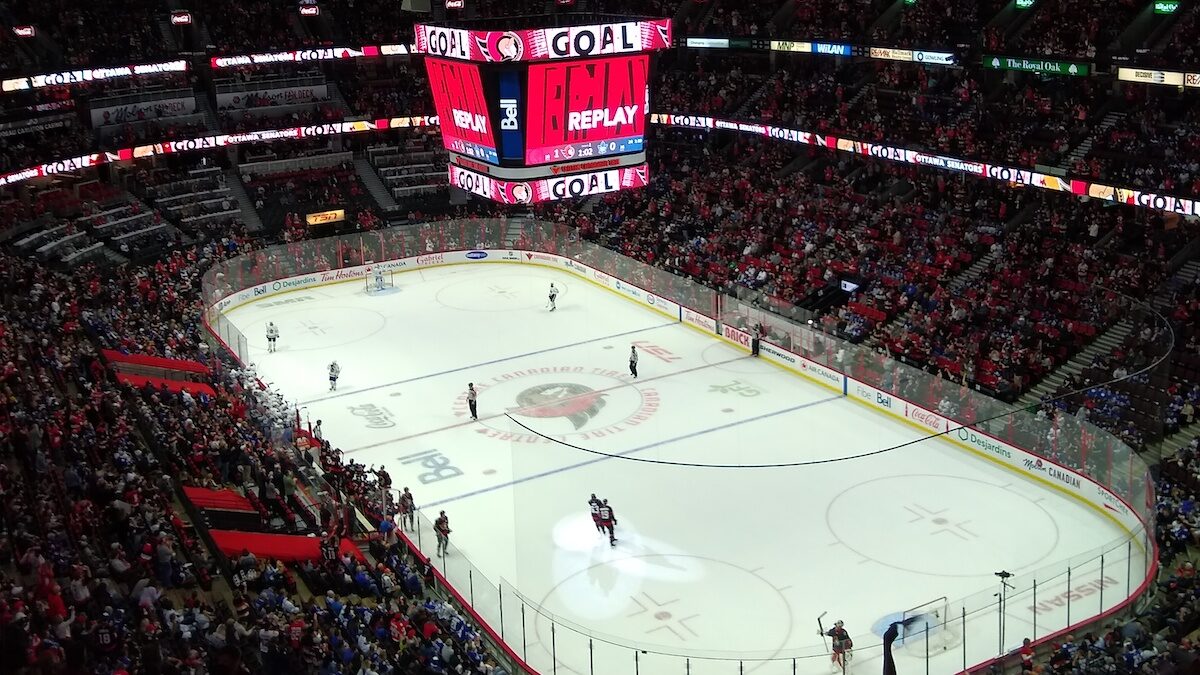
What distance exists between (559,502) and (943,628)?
7.55 m

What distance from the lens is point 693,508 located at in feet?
78.1

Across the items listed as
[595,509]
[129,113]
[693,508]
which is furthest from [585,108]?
[129,113]

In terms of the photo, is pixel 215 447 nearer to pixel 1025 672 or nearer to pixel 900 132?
pixel 1025 672

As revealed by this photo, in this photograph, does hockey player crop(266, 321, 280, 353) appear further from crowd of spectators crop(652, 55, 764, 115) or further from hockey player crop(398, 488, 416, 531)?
crowd of spectators crop(652, 55, 764, 115)

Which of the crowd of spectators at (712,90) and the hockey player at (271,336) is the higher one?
the crowd of spectators at (712,90)

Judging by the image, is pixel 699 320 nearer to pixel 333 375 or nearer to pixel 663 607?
pixel 333 375

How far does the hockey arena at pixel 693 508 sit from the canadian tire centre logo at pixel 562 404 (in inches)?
3.3

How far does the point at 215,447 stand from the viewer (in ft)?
76.7

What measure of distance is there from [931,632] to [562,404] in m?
9.02

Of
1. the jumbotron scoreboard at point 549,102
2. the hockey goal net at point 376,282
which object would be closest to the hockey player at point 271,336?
the hockey goal net at point 376,282

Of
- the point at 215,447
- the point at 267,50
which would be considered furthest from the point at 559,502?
the point at 267,50

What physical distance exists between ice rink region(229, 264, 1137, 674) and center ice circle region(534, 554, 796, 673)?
4 cm

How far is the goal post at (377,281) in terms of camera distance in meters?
43.6

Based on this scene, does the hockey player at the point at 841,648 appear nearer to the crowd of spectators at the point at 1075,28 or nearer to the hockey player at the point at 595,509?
the hockey player at the point at 595,509
